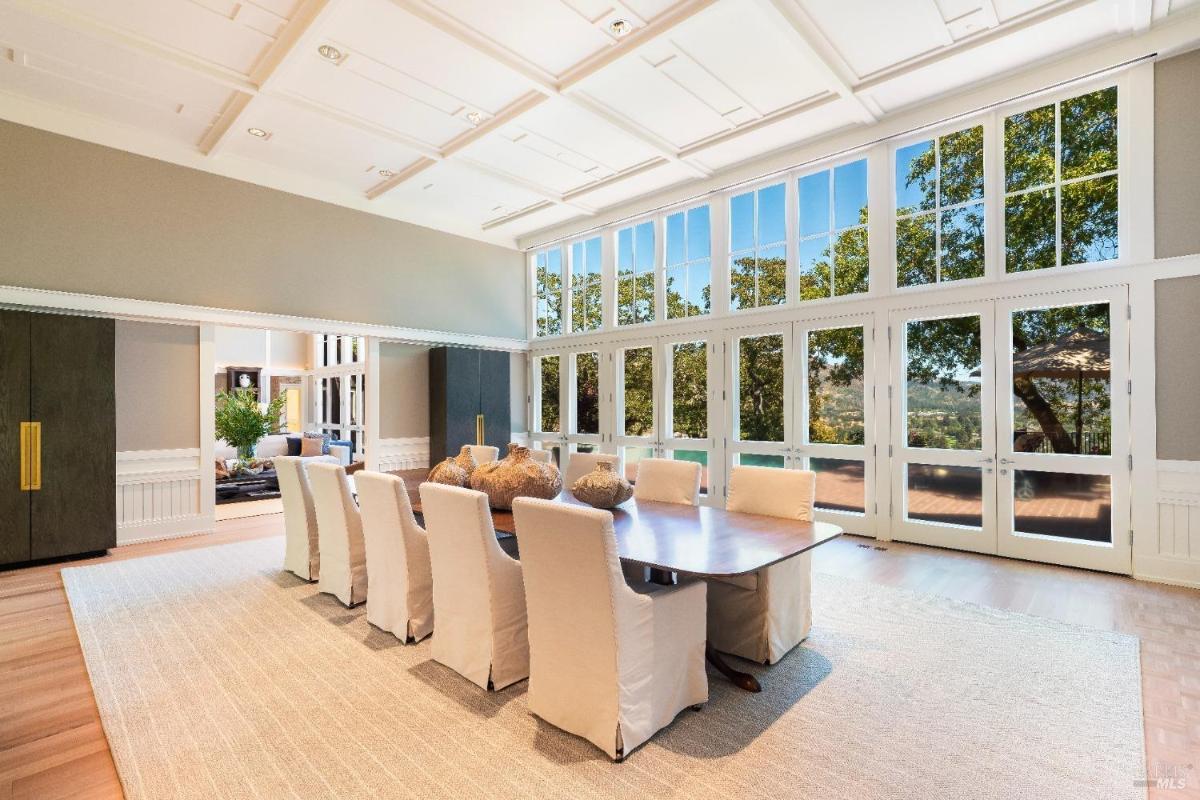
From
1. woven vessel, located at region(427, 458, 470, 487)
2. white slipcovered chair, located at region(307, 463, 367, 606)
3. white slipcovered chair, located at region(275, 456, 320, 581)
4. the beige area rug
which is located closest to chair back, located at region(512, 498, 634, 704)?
the beige area rug

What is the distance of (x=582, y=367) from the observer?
8258 mm

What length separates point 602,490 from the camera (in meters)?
3.29

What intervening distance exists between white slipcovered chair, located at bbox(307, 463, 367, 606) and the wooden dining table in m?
0.48

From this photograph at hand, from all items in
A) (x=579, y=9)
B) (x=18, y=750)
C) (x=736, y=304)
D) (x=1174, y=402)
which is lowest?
(x=18, y=750)

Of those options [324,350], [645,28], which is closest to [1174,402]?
[645,28]

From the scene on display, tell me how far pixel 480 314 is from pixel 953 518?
20.5 ft

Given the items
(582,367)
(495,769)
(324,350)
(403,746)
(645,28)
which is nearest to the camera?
(495,769)

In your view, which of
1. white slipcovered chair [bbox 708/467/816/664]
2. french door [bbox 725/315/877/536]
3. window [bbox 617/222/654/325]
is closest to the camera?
white slipcovered chair [bbox 708/467/816/664]

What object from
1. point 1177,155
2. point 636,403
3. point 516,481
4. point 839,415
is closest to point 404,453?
point 636,403

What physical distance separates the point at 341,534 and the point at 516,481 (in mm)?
1271

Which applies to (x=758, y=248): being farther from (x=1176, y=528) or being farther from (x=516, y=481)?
(x=516, y=481)

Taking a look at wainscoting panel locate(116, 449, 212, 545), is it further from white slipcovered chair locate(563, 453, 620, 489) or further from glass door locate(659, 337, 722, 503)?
glass door locate(659, 337, 722, 503)

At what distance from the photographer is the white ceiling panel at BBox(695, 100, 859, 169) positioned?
16.6ft

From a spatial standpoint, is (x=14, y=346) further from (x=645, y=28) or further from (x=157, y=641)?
(x=645, y=28)
